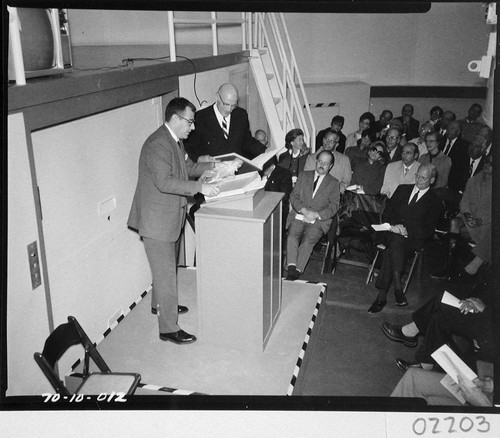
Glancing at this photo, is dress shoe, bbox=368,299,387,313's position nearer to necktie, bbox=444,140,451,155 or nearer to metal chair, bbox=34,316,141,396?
necktie, bbox=444,140,451,155

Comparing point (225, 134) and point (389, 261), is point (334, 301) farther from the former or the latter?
point (225, 134)

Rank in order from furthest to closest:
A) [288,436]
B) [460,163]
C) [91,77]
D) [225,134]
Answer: [225,134] < [460,163] < [91,77] < [288,436]

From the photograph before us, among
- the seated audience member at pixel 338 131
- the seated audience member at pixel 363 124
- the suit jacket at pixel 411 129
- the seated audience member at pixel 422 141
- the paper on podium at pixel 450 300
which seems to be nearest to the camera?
the paper on podium at pixel 450 300

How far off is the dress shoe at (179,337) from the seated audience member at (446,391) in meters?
1.46

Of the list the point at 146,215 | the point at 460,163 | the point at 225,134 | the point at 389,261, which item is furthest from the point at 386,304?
the point at 146,215

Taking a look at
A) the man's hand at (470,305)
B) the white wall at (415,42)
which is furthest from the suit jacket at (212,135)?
the man's hand at (470,305)

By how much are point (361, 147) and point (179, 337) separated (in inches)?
148

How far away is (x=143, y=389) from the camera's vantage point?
2.64 metres

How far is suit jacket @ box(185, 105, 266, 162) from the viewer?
3895 mm

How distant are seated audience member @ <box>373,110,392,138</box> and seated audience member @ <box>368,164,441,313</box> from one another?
142cm

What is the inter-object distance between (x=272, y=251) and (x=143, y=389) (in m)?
1.22

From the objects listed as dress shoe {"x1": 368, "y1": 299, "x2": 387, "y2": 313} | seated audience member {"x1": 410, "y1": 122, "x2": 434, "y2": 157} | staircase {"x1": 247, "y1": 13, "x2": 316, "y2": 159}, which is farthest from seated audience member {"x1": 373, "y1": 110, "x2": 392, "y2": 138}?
dress shoe {"x1": 368, "y1": 299, "x2": 387, "y2": 313}

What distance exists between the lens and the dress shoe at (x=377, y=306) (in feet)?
13.6

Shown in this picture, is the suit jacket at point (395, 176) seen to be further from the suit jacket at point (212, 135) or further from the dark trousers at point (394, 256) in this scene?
the suit jacket at point (212, 135)
